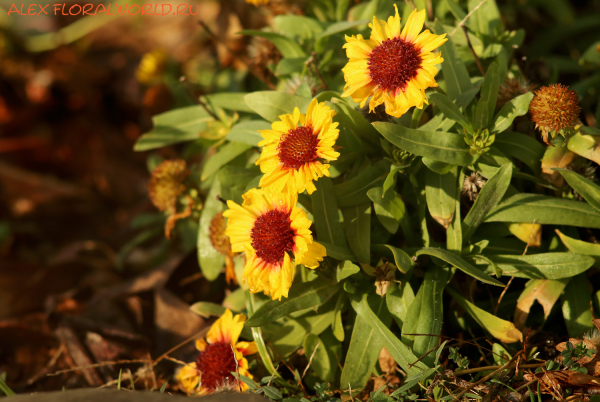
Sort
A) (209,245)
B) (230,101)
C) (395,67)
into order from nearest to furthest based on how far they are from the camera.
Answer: (395,67) < (209,245) < (230,101)

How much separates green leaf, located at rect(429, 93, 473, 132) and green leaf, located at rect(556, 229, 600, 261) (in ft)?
1.74

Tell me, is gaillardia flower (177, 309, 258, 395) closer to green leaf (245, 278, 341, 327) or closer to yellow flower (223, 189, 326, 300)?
green leaf (245, 278, 341, 327)

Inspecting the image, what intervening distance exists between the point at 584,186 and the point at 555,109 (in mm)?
309

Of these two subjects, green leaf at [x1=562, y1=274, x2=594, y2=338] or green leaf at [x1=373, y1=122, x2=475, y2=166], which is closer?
green leaf at [x1=373, y1=122, x2=475, y2=166]

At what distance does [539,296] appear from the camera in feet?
5.24

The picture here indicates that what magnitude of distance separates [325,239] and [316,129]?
0.44 metres

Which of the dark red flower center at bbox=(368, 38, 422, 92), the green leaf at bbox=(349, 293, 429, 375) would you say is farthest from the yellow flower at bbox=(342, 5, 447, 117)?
the green leaf at bbox=(349, 293, 429, 375)

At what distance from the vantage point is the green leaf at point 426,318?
1.49 metres

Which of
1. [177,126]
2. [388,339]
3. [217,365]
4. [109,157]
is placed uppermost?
[177,126]

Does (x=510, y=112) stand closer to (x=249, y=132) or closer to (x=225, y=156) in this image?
(x=249, y=132)

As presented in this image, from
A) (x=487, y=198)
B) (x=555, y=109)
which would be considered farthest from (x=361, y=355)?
(x=555, y=109)

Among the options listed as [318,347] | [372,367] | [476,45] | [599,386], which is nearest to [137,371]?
[318,347]

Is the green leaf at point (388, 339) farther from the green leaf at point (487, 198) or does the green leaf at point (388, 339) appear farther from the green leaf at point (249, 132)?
the green leaf at point (249, 132)

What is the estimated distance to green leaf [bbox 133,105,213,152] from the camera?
2.30m
